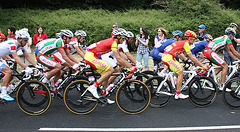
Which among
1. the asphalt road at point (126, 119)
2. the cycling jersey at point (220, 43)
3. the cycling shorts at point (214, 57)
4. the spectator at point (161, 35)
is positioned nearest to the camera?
the asphalt road at point (126, 119)

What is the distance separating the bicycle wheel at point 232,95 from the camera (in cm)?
644

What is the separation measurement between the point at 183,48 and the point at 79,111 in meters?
3.13

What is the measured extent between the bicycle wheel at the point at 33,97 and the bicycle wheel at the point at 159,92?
2.49 metres

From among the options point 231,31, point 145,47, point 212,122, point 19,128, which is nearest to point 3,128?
point 19,128

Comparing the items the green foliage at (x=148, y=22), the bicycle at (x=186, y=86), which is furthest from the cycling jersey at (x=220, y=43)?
the green foliage at (x=148, y=22)

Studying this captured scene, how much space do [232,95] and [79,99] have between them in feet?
12.7

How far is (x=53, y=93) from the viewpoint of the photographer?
22.1 ft

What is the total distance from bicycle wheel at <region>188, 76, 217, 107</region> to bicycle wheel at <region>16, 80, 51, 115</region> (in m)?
3.56

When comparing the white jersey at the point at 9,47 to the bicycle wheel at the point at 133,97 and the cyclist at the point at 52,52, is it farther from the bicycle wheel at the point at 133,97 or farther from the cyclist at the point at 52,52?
the bicycle wheel at the point at 133,97

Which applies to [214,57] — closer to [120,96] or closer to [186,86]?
[186,86]

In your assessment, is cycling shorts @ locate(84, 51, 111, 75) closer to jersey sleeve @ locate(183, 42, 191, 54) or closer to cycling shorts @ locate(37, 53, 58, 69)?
cycling shorts @ locate(37, 53, 58, 69)

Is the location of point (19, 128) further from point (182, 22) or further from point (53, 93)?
point (182, 22)

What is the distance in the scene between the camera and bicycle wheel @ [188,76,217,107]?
6.60m

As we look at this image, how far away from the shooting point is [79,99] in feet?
20.5
